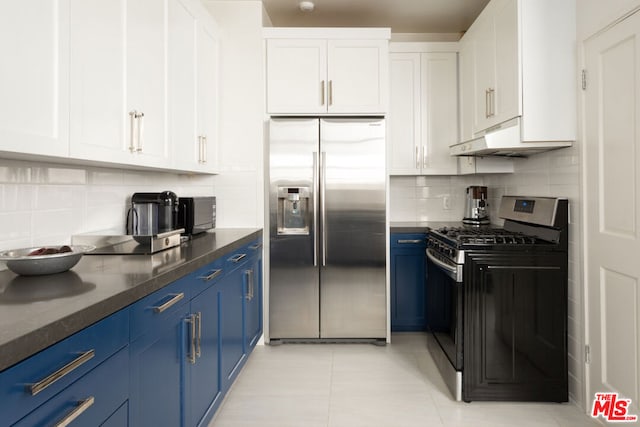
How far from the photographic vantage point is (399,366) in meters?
2.89

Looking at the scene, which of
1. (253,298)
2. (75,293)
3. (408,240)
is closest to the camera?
(75,293)

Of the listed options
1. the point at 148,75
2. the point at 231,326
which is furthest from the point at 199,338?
the point at 148,75

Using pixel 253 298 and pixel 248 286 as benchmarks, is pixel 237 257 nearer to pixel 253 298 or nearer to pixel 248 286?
pixel 248 286

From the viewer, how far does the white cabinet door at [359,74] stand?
Answer: 3.25 metres

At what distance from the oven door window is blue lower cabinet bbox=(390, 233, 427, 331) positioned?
282 millimetres

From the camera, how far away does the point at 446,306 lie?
8.59 ft

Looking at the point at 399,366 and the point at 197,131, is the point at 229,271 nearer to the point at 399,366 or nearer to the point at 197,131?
the point at 197,131

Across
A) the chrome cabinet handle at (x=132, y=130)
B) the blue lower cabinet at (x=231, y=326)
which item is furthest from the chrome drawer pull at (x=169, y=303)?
the chrome cabinet handle at (x=132, y=130)

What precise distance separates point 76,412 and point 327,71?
113 inches

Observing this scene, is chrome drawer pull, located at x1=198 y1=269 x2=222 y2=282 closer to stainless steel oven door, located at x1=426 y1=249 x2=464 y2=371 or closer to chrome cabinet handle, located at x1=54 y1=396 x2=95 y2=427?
chrome cabinet handle, located at x1=54 y1=396 x2=95 y2=427

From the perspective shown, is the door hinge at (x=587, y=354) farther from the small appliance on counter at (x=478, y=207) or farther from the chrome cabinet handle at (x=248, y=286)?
the chrome cabinet handle at (x=248, y=286)

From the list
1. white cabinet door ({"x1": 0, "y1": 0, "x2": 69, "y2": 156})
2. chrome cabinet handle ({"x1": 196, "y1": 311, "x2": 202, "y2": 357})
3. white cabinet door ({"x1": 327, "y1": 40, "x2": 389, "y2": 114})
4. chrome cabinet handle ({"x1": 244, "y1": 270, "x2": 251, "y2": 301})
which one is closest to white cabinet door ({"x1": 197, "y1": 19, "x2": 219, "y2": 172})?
chrome cabinet handle ({"x1": 244, "y1": 270, "x2": 251, "y2": 301})

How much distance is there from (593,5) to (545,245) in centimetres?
131

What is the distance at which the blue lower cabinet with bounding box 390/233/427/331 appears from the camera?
Answer: 3465mm
